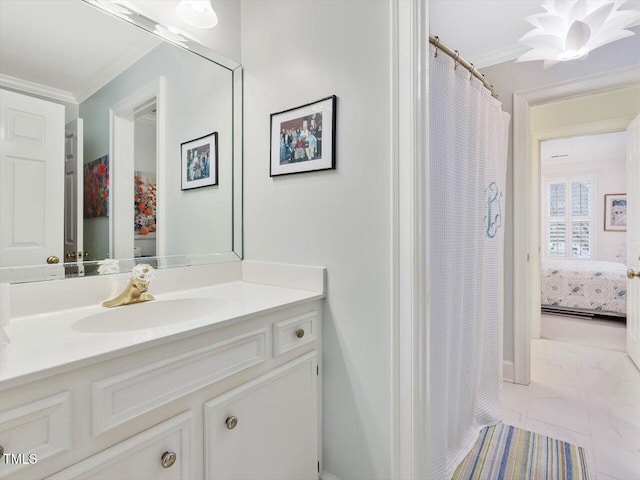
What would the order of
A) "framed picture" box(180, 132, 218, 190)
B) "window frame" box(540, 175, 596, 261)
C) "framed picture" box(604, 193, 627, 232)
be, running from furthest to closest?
1. "window frame" box(540, 175, 596, 261)
2. "framed picture" box(604, 193, 627, 232)
3. "framed picture" box(180, 132, 218, 190)

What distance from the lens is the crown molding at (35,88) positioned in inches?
43.2

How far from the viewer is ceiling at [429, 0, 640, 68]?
2.01m

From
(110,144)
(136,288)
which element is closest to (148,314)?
(136,288)

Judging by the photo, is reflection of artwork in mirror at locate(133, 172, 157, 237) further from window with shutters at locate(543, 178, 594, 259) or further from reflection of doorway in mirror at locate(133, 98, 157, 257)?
window with shutters at locate(543, 178, 594, 259)

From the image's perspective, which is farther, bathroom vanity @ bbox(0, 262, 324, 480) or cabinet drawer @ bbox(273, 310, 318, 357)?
cabinet drawer @ bbox(273, 310, 318, 357)

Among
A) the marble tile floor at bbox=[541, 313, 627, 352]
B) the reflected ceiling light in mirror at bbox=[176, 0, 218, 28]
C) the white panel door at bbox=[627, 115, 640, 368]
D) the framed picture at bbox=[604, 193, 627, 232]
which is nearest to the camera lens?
the reflected ceiling light in mirror at bbox=[176, 0, 218, 28]

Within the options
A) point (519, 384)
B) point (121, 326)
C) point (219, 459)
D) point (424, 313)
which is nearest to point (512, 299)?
point (519, 384)

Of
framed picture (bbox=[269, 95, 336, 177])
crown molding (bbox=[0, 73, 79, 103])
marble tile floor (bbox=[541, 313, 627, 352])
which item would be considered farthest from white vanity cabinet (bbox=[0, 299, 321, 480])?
marble tile floor (bbox=[541, 313, 627, 352])

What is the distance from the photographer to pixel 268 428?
1186 mm

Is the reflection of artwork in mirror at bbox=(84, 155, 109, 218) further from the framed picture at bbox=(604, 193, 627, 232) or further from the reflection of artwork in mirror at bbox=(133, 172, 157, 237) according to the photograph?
the framed picture at bbox=(604, 193, 627, 232)

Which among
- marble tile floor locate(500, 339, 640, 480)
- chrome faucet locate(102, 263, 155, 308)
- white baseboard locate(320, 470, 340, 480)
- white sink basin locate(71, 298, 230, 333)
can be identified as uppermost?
chrome faucet locate(102, 263, 155, 308)

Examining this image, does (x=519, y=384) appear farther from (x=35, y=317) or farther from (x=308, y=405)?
(x=35, y=317)

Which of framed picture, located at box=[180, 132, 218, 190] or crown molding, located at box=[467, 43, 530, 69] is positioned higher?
crown molding, located at box=[467, 43, 530, 69]

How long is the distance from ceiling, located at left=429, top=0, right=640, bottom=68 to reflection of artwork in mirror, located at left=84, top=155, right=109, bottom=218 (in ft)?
6.39
